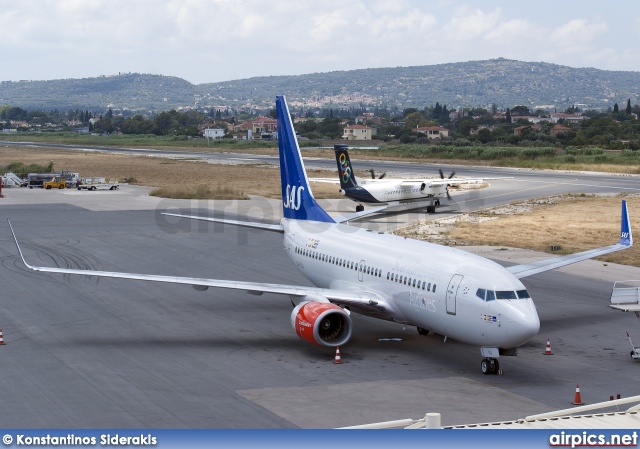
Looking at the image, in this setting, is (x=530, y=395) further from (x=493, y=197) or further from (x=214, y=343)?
(x=493, y=197)

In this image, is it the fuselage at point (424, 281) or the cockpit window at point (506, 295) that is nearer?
the fuselage at point (424, 281)

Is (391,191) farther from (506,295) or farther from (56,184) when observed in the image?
(506,295)

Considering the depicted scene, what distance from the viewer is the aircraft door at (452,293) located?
29422 millimetres

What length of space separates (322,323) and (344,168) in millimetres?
46075

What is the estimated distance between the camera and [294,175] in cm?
4034

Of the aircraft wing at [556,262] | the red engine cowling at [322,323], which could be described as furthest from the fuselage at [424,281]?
the aircraft wing at [556,262]

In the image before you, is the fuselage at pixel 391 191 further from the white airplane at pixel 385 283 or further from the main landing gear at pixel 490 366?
the main landing gear at pixel 490 366

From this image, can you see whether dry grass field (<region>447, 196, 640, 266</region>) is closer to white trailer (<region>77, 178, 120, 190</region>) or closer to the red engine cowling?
the red engine cowling

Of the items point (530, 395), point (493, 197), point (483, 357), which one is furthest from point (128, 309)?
point (493, 197)

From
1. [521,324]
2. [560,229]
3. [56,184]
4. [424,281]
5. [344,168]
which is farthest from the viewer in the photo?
[56,184]

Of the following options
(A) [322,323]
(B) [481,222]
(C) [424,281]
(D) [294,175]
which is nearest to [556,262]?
(C) [424,281]

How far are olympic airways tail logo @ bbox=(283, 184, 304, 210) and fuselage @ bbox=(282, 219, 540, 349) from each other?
4.48 feet

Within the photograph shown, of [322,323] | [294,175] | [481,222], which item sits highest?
[294,175]

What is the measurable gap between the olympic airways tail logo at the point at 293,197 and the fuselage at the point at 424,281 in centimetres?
137
